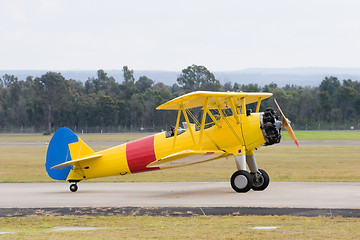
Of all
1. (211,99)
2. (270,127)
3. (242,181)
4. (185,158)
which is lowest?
(242,181)

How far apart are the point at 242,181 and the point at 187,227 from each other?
5589 millimetres

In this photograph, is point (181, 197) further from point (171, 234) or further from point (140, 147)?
point (171, 234)

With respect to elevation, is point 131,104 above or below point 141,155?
above

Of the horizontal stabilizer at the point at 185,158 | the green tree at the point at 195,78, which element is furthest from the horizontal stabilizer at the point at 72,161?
the green tree at the point at 195,78

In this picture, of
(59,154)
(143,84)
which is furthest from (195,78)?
(59,154)

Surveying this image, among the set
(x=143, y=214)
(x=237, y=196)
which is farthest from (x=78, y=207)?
(x=237, y=196)

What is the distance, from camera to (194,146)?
17.1 metres

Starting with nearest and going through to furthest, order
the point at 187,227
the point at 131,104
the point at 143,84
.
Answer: the point at 187,227 → the point at 131,104 → the point at 143,84

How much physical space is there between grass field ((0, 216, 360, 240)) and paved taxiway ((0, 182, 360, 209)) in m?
2.06

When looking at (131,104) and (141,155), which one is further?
(131,104)

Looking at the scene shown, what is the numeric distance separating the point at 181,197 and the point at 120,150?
113 inches

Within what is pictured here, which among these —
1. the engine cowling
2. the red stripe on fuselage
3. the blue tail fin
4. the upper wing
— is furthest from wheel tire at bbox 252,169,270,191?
the blue tail fin

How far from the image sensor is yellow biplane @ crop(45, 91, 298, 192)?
54.3 feet

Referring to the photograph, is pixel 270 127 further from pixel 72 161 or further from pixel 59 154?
pixel 59 154
